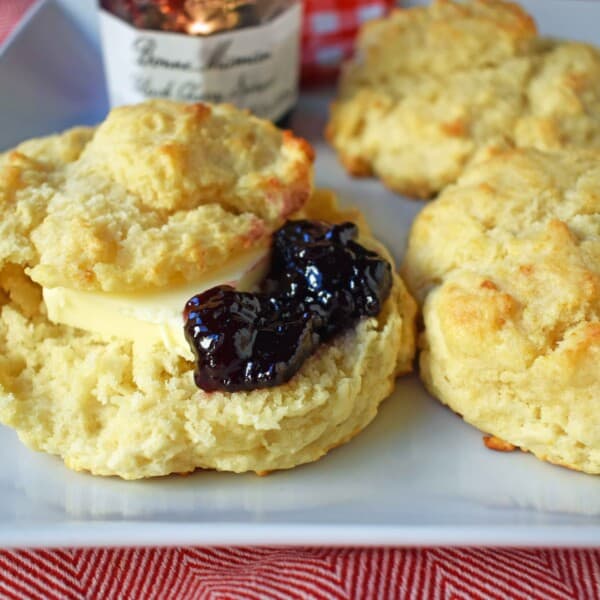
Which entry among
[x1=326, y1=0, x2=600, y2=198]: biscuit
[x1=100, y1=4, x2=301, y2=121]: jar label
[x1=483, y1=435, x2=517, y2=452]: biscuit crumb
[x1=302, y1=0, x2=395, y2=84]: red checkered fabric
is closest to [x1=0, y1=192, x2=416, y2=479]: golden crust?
[x1=483, y1=435, x2=517, y2=452]: biscuit crumb

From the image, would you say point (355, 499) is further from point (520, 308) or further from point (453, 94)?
point (453, 94)

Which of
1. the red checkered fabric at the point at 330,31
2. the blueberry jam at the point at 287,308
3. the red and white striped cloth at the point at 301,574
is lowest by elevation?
the red and white striped cloth at the point at 301,574

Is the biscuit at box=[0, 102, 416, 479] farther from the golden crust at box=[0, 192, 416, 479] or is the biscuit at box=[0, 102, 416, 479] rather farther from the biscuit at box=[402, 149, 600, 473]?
the biscuit at box=[402, 149, 600, 473]

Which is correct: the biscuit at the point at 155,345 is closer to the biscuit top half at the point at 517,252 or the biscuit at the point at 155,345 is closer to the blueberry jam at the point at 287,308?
the blueberry jam at the point at 287,308

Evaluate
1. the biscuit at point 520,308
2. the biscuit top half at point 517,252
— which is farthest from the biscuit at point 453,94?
the biscuit at point 520,308

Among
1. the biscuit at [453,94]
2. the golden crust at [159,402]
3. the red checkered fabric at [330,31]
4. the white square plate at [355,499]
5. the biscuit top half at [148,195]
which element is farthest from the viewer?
the red checkered fabric at [330,31]

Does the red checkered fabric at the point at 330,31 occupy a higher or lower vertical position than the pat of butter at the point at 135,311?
lower

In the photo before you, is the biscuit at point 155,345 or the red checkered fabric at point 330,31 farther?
the red checkered fabric at point 330,31

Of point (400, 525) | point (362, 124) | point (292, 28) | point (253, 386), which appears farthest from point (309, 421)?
point (292, 28)

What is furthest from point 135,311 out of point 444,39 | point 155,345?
point 444,39
